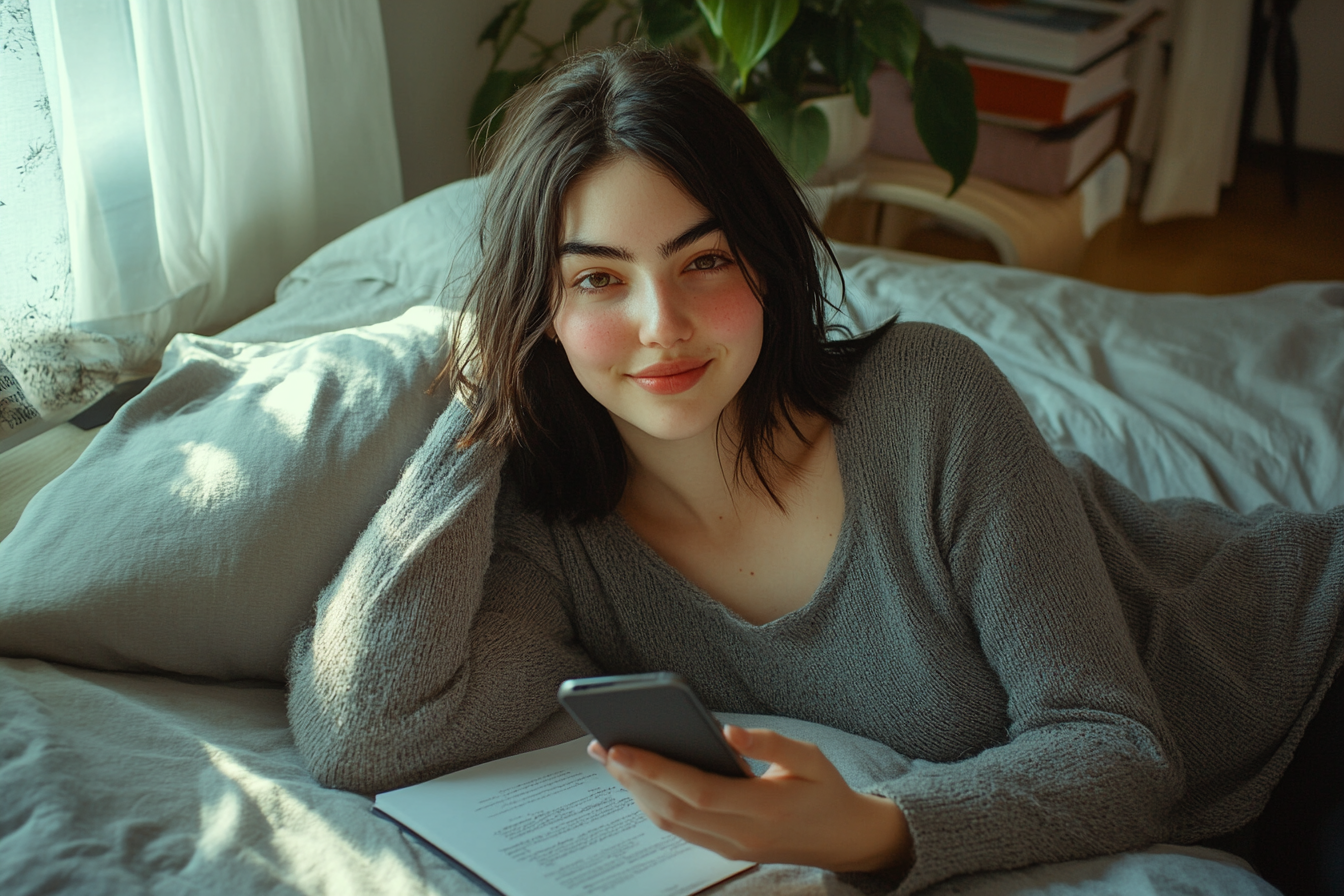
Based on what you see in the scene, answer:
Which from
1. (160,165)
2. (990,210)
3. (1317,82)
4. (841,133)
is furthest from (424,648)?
(1317,82)

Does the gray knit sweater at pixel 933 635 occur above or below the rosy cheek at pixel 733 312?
below

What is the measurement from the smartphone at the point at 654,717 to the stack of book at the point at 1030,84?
79.6 inches

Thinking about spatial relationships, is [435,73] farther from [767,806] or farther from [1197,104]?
[1197,104]

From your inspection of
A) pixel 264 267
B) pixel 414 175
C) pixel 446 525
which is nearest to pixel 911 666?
pixel 446 525

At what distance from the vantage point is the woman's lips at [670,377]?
88 cm

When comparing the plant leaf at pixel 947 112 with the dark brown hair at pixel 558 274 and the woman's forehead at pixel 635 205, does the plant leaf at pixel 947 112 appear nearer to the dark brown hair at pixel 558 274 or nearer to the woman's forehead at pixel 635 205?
the dark brown hair at pixel 558 274

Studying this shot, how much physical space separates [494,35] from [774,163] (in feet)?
4.62

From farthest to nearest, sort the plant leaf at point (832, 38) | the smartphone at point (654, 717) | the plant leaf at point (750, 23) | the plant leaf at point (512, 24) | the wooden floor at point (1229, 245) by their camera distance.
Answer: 1. the wooden floor at point (1229, 245)
2. the plant leaf at point (512, 24)
3. the plant leaf at point (832, 38)
4. the plant leaf at point (750, 23)
5. the smartphone at point (654, 717)

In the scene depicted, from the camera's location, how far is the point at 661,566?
40.3 inches

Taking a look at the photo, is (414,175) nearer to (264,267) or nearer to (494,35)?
(494,35)

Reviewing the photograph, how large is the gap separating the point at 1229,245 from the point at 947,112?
1929 millimetres

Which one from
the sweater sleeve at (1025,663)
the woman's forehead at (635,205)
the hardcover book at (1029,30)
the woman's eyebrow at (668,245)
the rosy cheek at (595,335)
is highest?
the hardcover book at (1029,30)

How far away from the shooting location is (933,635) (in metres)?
0.93

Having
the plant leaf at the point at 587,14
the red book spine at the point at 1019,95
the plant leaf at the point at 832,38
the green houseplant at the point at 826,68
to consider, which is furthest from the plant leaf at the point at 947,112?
the plant leaf at the point at 587,14
